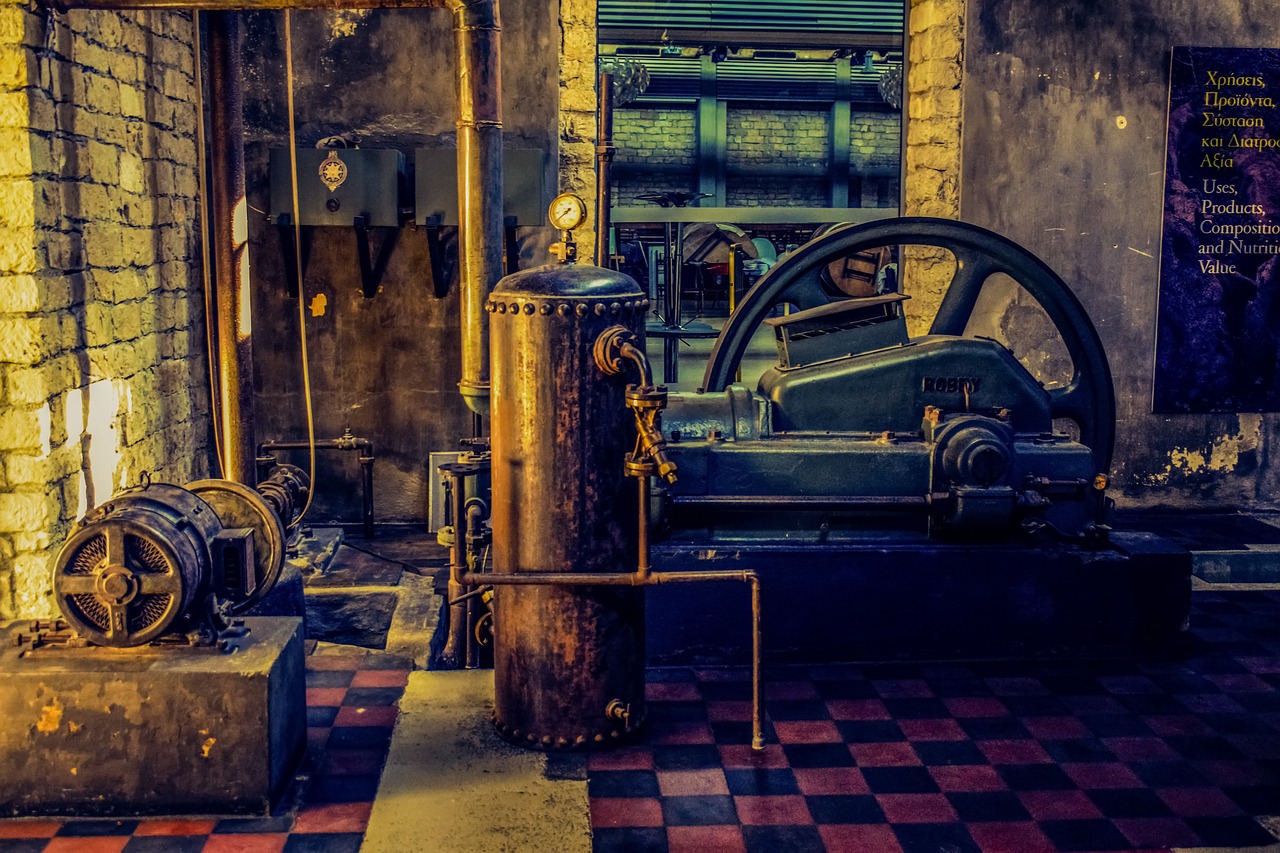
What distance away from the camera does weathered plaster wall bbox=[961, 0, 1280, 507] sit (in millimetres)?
8219

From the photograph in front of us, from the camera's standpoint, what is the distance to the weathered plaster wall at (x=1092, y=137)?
27.0 ft

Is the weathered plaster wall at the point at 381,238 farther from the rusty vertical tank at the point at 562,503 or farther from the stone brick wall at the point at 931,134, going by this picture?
the rusty vertical tank at the point at 562,503

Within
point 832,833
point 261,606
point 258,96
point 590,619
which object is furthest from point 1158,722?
point 258,96

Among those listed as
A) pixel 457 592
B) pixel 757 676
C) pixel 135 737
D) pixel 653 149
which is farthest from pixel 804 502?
pixel 653 149

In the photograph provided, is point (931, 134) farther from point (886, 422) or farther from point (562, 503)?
point (562, 503)

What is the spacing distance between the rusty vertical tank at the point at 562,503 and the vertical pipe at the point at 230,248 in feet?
7.95

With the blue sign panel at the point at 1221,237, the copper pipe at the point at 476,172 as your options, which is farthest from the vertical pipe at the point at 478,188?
the blue sign panel at the point at 1221,237

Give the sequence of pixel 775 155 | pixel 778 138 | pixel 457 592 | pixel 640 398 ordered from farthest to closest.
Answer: pixel 775 155
pixel 778 138
pixel 457 592
pixel 640 398

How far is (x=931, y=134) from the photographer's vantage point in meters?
8.34

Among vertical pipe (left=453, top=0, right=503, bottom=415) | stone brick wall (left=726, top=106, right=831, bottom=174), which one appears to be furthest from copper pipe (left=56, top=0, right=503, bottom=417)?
stone brick wall (left=726, top=106, right=831, bottom=174)

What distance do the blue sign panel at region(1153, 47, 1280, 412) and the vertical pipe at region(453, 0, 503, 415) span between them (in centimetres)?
471

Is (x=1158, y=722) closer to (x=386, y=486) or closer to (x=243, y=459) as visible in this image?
(x=243, y=459)

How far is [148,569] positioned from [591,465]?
1.47 meters

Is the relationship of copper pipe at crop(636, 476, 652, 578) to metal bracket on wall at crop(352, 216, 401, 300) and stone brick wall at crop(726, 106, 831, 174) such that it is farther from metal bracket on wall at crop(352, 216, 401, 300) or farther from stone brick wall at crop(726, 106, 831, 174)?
stone brick wall at crop(726, 106, 831, 174)
